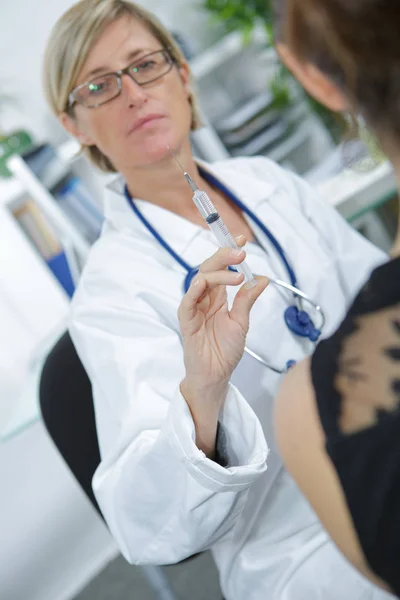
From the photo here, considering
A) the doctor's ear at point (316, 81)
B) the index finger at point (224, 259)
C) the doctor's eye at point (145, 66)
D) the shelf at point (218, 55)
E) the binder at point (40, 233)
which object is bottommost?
the binder at point (40, 233)

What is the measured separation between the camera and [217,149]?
2.24m

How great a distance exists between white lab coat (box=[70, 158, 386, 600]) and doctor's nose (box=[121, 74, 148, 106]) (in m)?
0.17

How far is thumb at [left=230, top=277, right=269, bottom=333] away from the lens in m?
0.80

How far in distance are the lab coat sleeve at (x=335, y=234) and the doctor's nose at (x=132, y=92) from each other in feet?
1.14

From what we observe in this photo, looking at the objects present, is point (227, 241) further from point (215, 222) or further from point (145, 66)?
point (145, 66)

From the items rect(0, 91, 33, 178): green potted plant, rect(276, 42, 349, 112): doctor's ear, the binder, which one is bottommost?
the binder

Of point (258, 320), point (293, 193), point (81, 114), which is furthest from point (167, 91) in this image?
point (258, 320)

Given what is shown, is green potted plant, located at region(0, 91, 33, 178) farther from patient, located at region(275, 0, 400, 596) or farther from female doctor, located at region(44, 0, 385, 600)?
patient, located at region(275, 0, 400, 596)

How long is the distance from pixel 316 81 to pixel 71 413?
71 cm

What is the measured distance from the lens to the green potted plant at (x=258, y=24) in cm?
227

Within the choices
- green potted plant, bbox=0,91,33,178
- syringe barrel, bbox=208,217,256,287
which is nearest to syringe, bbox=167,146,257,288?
syringe barrel, bbox=208,217,256,287

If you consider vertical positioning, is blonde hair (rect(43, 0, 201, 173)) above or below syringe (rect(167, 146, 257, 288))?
above

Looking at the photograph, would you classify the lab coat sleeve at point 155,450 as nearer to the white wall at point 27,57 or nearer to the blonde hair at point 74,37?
the blonde hair at point 74,37

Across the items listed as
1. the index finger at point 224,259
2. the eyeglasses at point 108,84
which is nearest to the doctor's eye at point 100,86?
the eyeglasses at point 108,84
